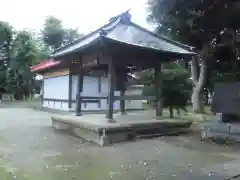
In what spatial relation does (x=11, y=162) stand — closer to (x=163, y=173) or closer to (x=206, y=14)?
(x=163, y=173)

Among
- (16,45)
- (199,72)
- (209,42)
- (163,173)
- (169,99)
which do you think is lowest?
(163,173)

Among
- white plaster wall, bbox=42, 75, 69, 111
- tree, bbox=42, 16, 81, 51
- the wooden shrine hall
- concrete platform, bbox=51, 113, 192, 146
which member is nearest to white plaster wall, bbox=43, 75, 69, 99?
white plaster wall, bbox=42, 75, 69, 111

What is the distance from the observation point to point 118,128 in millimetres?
7750

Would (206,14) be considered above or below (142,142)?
above

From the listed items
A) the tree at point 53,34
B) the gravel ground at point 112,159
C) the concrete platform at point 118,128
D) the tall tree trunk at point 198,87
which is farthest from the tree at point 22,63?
the gravel ground at point 112,159

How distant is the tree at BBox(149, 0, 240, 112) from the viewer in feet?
38.6

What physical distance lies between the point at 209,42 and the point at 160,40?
20.1 ft

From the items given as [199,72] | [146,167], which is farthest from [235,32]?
[146,167]

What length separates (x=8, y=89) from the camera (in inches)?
1172

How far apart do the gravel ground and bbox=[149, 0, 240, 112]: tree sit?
5.73 metres

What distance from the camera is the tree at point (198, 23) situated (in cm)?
1177

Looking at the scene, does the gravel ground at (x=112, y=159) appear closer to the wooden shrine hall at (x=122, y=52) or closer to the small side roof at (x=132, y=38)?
the wooden shrine hall at (x=122, y=52)

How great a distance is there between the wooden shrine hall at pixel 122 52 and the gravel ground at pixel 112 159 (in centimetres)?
155

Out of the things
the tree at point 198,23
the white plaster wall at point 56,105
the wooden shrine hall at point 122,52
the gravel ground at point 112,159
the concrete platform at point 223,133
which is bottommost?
the gravel ground at point 112,159
